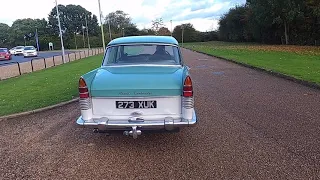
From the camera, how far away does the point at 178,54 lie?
591cm

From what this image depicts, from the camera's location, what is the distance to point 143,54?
235 inches

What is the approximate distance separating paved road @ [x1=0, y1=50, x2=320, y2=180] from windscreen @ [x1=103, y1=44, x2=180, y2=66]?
1.42m

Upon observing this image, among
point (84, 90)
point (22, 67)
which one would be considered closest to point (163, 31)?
point (22, 67)

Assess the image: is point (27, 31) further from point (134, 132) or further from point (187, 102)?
point (187, 102)

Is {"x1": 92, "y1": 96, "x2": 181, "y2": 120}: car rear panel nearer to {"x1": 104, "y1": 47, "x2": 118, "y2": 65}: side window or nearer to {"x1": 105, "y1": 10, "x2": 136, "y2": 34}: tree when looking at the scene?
{"x1": 104, "y1": 47, "x2": 118, "y2": 65}: side window

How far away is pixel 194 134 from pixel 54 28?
98.3 m

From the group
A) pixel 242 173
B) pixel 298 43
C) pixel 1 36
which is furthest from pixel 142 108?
pixel 1 36

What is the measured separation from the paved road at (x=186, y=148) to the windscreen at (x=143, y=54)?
4.67ft

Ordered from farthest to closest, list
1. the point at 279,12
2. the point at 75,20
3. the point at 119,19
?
the point at 119,19, the point at 75,20, the point at 279,12

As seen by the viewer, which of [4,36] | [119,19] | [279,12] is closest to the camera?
[279,12]

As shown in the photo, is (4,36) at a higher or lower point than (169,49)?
higher

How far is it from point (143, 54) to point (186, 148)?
7.18ft

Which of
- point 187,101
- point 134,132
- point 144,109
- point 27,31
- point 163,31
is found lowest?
point 134,132

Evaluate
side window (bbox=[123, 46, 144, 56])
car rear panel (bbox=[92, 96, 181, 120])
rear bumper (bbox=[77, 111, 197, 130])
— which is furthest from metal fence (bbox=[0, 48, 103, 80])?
rear bumper (bbox=[77, 111, 197, 130])
